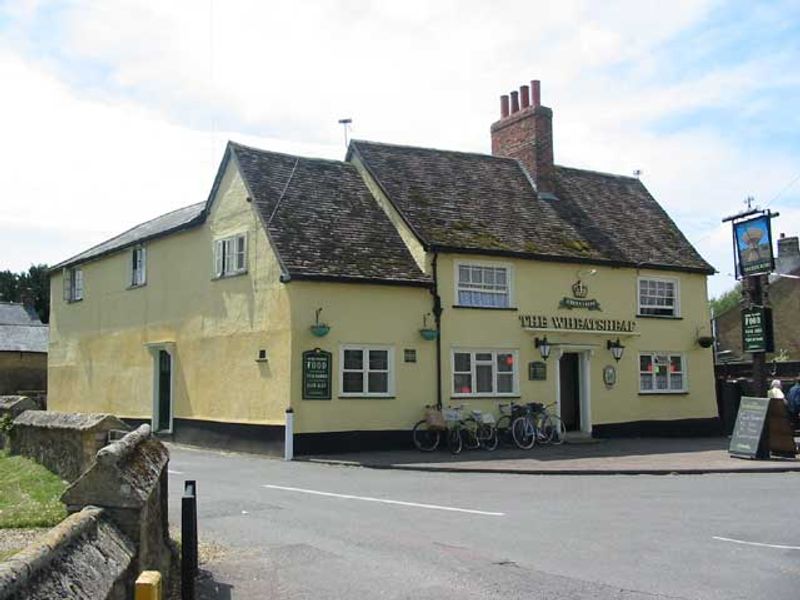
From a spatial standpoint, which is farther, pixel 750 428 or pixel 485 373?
pixel 485 373

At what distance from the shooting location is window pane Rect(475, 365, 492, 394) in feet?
74.6

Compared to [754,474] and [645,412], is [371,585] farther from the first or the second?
[645,412]

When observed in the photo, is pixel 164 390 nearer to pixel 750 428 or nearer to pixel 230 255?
pixel 230 255

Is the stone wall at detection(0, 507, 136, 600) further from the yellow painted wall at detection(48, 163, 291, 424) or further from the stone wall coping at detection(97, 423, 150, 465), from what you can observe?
the yellow painted wall at detection(48, 163, 291, 424)

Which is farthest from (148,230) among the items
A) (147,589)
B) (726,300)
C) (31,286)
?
(726,300)

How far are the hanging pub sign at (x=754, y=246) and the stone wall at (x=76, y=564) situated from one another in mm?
18866

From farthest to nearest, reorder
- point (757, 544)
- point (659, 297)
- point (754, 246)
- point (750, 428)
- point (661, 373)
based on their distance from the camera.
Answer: point (659, 297) < point (661, 373) < point (754, 246) < point (750, 428) < point (757, 544)

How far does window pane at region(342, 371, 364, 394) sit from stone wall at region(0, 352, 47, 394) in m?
33.2

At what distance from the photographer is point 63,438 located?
1155 cm

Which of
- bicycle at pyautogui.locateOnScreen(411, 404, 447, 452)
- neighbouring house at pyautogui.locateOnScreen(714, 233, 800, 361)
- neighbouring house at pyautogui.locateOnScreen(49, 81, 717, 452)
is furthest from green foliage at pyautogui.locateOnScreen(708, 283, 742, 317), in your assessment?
bicycle at pyautogui.locateOnScreen(411, 404, 447, 452)

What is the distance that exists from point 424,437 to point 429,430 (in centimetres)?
58

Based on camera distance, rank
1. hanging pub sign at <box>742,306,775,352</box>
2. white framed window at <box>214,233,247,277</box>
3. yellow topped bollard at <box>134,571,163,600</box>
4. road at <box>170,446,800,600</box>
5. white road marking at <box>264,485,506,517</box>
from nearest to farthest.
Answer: yellow topped bollard at <box>134,571,163,600</box>, road at <box>170,446,800,600</box>, white road marking at <box>264,485,506,517</box>, hanging pub sign at <box>742,306,775,352</box>, white framed window at <box>214,233,247,277</box>

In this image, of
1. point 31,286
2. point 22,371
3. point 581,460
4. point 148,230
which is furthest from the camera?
point 31,286

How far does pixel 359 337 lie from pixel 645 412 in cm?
979
